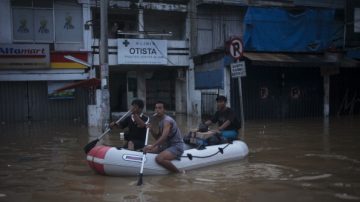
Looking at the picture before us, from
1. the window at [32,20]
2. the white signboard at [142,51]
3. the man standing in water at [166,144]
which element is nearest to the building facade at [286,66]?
the white signboard at [142,51]

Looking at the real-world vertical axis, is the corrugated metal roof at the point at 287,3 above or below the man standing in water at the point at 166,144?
above

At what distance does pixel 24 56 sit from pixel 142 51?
566cm

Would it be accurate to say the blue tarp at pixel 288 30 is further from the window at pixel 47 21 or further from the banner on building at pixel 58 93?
the banner on building at pixel 58 93

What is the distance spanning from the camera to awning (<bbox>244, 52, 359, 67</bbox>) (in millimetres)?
18172

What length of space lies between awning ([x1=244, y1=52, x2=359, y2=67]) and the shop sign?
9589 millimetres

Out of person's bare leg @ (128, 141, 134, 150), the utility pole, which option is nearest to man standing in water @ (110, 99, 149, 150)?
person's bare leg @ (128, 141, 134, 150)

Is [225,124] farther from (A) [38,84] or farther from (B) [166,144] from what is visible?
(A) [38,84]

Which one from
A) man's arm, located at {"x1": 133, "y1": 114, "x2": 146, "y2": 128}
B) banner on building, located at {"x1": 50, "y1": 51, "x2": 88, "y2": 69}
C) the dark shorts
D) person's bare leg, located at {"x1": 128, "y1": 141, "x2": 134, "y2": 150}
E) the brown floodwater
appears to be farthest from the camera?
banner on building, located at {"x1": 50, "y1": 51, "x2": 88, "y2": 69}

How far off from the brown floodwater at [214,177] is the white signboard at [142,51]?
984 cm

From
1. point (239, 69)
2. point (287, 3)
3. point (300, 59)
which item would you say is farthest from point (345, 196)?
point (287, 3)

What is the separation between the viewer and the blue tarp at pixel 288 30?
19859mm

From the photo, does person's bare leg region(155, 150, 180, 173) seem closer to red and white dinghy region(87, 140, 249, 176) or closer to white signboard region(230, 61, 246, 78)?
red and white dinghy region(87, 140, 249, 176)

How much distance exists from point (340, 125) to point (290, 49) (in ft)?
16.9

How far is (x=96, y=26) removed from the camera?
2281cm
